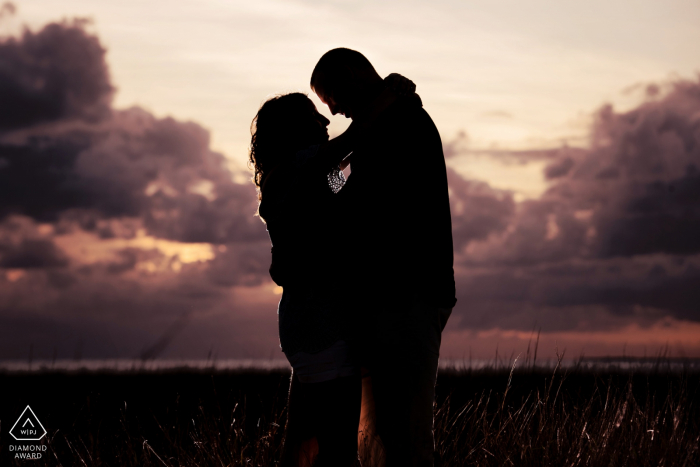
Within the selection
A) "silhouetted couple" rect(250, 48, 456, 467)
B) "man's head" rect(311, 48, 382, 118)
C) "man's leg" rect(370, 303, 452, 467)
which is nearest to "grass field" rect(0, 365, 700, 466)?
"man's leg" rect(370, 303, 452, 467)

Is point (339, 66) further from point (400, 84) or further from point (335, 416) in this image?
point (335, 416)

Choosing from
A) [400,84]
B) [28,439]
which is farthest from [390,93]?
[28,439]

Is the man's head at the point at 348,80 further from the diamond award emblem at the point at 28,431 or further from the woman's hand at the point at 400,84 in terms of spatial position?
the diamond award emblem at the point at 28,431

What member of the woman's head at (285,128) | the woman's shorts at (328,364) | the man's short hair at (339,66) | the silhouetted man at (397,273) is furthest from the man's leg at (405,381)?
the man's short hair at (339,66)

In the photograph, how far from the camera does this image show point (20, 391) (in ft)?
43.9

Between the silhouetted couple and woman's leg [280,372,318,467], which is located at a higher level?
the silhouetted couple

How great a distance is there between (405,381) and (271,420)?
11.1 feet

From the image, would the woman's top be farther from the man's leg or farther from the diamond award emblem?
the diamond award emblem

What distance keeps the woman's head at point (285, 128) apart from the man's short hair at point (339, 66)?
0.22 metres

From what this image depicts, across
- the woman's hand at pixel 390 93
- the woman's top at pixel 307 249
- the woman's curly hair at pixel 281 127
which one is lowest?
the woman's top at pixel 307 249

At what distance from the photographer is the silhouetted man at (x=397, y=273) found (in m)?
3.02

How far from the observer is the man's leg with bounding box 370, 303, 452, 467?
9.87ft

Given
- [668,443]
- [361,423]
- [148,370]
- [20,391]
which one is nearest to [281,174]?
[361,423]

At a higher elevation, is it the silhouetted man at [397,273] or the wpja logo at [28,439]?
the silhouetted man at [397,273]
